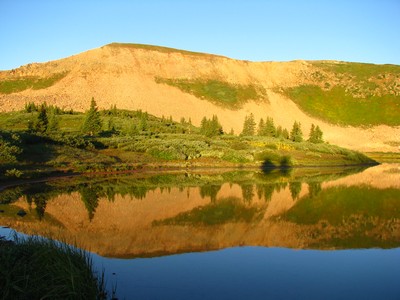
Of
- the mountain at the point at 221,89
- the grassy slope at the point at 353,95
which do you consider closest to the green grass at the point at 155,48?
the mountain at the point at 221,89

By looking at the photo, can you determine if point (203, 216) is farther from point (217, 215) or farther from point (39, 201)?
point (39, 201)

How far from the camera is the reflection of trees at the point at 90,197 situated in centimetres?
1872

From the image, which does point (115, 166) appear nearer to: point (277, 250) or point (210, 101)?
point (277, 250)

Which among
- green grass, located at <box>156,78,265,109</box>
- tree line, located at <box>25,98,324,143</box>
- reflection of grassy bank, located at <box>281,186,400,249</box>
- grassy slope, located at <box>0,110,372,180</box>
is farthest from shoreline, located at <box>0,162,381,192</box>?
green grass, located at <box>156,78,265,109</box>

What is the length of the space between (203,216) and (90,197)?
705cm

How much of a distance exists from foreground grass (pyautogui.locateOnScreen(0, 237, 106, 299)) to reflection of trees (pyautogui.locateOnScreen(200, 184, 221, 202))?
47.2 ft

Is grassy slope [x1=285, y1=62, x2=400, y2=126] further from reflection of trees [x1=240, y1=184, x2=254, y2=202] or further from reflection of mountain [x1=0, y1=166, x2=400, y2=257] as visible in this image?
reflection of mountain [x1=0, y1=166, x2=400, y2=257]

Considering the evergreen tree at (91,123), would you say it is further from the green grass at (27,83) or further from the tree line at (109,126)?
→ the green grass at (27,83)

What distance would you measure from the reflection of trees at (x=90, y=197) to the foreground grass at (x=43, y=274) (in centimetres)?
911

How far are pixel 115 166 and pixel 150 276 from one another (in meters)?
26.4

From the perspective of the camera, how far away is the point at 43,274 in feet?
24.2

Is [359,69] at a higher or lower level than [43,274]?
higher

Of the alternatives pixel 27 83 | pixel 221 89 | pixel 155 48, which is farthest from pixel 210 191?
pixel 155 48

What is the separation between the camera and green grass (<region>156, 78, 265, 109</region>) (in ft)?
332
